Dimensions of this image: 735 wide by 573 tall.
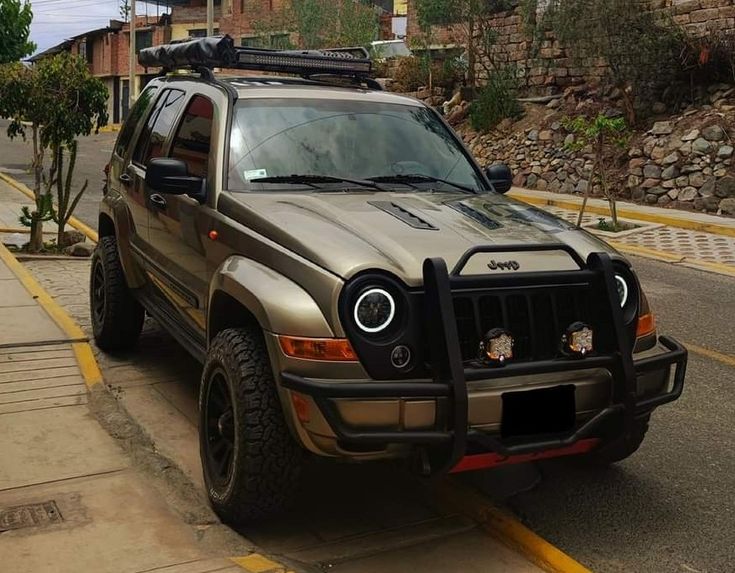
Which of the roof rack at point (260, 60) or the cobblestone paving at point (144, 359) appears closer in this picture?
the roof rack at point (260, 60)

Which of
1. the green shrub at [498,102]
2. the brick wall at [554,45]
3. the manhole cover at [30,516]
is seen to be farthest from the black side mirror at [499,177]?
the green shrub at [498,102]

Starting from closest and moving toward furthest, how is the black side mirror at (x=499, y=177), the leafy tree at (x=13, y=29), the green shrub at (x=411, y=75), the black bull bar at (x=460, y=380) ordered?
1. the black bull bar at (x=460, y=380)
2. the black side mirror at (x=499, y=177)
3. the leafy tree at (x=13, y=29)
4. the green shrub at (x=411, y=75)

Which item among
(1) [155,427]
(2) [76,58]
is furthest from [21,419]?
(2) [76,58]

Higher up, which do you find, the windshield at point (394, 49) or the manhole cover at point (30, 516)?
the windshield at point (394, 49)

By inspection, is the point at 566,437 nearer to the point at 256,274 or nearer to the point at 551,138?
the point at 256,274

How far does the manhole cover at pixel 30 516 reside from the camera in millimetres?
3844

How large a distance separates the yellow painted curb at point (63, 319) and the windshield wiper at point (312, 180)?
2.03 meters

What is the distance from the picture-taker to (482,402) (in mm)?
3367

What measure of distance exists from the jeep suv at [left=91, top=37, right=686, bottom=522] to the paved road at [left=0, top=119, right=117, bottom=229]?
9.24 meters

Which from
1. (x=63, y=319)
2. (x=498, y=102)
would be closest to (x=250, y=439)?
(x=63, y=319)

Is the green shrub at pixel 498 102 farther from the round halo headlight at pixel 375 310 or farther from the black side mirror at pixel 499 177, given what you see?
the round halo headlight at pixel 375 310

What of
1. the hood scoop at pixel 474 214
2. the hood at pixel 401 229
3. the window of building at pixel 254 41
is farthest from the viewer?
the window of building at pixel 254 41

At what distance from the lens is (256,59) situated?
17.8ft

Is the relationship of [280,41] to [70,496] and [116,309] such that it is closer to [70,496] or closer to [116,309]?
[116,309]
